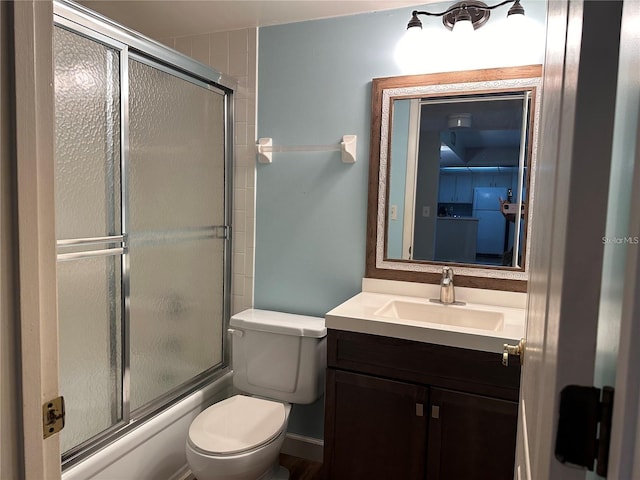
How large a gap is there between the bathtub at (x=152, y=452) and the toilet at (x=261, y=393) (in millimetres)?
205

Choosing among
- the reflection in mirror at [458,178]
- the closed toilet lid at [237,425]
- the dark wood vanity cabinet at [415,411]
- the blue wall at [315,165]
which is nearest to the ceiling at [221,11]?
the blue wall at [315,165]

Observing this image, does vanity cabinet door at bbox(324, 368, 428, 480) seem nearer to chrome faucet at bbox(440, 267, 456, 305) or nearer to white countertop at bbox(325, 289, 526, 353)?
white countertop at bbox(325, 289, 526, 353)

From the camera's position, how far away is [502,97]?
1.92 metres

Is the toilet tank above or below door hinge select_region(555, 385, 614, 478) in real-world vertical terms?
below

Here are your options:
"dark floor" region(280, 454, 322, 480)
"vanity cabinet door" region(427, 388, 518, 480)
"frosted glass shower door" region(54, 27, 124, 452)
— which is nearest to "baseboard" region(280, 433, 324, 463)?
"dark floor" region(280, 454, 322, 480)

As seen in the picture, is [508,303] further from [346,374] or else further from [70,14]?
[70,14]

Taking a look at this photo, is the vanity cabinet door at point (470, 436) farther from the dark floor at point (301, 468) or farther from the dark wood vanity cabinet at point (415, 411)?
the dark floor at point (301, 468)

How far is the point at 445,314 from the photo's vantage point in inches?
76.7

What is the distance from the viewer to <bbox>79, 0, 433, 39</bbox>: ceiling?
6.72 ft

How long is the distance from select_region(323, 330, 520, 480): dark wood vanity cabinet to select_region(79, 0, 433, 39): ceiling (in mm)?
1474

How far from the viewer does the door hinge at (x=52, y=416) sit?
730 millimetres

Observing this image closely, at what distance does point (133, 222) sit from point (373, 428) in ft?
4.26

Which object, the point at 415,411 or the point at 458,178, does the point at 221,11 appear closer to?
the point at 458,178

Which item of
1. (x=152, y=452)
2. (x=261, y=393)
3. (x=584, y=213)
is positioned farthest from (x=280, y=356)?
(x=584, y=213)
